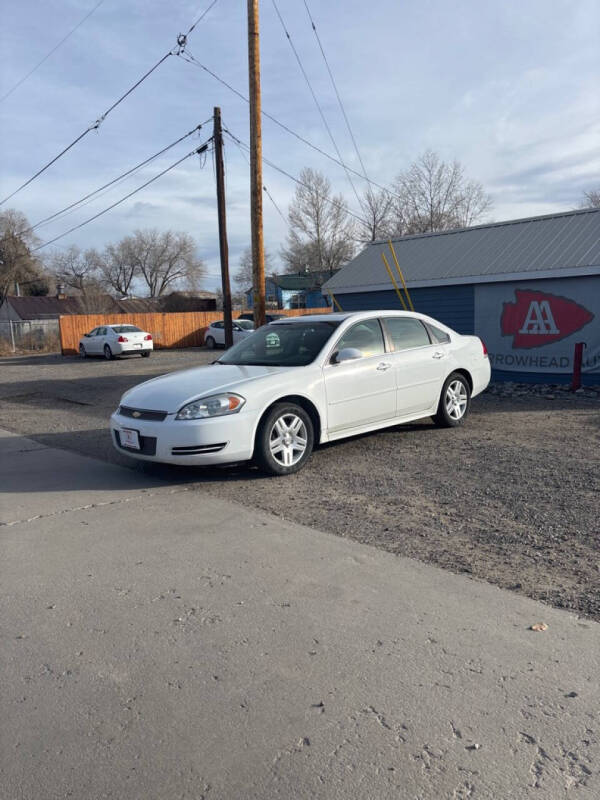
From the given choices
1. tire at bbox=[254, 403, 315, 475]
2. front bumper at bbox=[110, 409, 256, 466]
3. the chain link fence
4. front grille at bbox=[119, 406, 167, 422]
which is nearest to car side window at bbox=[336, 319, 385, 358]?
tire at bbox=[254, 403, 315, 475]

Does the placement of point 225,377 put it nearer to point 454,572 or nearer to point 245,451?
point 245,451

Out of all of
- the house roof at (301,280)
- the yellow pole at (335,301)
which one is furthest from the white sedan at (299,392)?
the house roof at (301,280)

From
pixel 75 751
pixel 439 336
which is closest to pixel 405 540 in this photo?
pixel 75 751

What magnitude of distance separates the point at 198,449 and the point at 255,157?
26.5 feet

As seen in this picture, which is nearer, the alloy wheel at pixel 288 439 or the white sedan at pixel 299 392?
the white sedan at pixel 299 392

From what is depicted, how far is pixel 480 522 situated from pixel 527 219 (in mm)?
11051

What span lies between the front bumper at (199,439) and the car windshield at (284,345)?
3.83ft

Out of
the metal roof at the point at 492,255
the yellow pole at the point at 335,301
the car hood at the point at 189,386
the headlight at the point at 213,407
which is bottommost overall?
the headlight at the point at 213,407

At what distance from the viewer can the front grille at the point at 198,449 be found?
6086 mm

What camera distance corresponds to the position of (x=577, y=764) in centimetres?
243

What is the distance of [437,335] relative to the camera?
8.41m

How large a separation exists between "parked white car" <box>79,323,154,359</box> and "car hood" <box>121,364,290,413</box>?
20374mm

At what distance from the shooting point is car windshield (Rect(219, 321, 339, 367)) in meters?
7.21

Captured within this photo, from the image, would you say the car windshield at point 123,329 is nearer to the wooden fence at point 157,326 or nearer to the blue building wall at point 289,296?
the wooden fence at point 157,326
